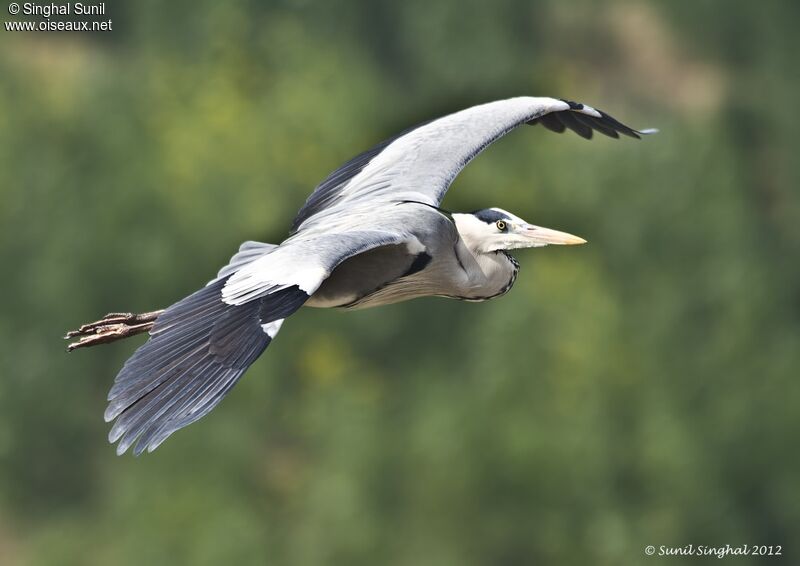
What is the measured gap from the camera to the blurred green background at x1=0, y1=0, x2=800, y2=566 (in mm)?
33656

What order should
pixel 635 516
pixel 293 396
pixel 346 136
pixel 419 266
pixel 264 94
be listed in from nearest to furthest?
pixel 419 266, pixel 635 516, pixel 293 396, pixel 346 136, pixel 264 94

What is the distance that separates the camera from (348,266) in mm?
10430

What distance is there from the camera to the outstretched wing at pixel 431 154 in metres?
11.2

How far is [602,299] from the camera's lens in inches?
1714

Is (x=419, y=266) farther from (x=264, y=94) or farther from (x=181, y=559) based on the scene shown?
(x=264, y=94)

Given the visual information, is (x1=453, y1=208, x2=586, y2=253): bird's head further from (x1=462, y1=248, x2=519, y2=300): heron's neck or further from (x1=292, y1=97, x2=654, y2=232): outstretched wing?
(x1=292, y1=97, x2=654, y2=232): outstretched wing

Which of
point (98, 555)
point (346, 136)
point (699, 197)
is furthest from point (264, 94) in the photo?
point (98, 555)

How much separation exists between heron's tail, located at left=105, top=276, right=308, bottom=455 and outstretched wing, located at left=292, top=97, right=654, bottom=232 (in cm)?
198

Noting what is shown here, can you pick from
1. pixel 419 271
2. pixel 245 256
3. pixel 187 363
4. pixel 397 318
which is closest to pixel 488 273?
pixel 419 271

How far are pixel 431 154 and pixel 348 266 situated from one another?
4.92 feet

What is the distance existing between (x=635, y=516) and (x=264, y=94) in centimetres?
2779

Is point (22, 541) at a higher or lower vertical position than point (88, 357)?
lower

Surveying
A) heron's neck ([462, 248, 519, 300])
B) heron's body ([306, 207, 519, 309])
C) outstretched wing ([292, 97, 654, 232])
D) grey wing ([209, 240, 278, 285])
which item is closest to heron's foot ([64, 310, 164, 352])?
grey wing ([209, 240, 278, 285])

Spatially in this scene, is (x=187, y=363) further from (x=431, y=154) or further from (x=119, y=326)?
(x=431, y=154)
